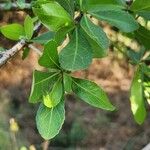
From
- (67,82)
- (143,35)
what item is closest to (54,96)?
(67,82)

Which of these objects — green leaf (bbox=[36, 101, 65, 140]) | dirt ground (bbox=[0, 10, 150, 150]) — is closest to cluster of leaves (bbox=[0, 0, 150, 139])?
green leaf (bbox=[36, 101, 65, 140])

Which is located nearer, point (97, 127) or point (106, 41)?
point (106, 41)

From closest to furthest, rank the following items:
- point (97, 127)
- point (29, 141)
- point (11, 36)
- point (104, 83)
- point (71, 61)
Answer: point (71, 61) < point (11, 36) < point (29, 141) < point (97, 127) < point (104, 83)

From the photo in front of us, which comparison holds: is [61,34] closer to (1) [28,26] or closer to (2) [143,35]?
(1) [28,26]

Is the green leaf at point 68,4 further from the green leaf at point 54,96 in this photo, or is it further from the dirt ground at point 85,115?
the dirt ground at point 85,115

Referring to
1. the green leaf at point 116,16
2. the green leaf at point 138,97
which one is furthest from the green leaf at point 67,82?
the green leaf at point 138,97

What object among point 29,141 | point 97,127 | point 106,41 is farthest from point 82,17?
point 97,127

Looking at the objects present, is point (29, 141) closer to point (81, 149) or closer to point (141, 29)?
point (81, 149)
